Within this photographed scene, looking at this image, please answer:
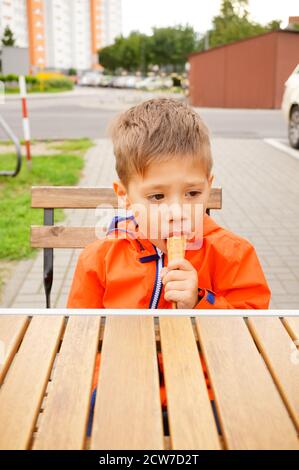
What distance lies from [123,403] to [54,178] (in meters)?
6.13

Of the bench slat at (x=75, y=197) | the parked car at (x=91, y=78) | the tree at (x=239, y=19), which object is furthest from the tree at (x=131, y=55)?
the bench slat at (x=75, y=197)

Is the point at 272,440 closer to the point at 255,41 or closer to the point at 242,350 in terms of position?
the point at 242,350

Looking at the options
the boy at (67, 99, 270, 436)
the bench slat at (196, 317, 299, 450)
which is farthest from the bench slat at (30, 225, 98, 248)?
the bench slat at (196, 317, 299, 450)

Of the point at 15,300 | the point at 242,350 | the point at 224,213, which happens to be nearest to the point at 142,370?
the point at 242,350

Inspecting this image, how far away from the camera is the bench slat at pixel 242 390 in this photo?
863 mm

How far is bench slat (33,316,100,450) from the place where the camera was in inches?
33.8

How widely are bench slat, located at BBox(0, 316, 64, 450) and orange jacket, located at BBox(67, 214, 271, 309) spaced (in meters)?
0.32

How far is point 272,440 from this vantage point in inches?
33.7

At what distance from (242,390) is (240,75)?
2151 centimetres

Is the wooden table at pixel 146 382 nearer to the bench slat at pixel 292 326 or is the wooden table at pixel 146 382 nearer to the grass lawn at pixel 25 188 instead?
the bench slat at pixel 292 326

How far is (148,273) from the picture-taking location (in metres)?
1.54

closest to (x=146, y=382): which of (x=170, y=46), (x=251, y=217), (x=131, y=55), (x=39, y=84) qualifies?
(x=251, y=217)
